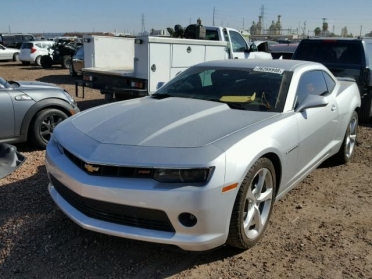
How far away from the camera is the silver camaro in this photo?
2.58 m

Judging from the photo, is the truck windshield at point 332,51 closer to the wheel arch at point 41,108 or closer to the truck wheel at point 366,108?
the truck wheel at point 366,108

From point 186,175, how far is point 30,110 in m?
3.64

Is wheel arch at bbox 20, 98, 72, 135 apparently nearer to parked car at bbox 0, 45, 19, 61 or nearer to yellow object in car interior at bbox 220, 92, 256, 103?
yellow object in car interior at bbox 220, 92, 256, 103

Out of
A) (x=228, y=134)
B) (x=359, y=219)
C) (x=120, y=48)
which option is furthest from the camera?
(x=120, y=48)

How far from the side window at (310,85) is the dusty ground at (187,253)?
1.15 meters

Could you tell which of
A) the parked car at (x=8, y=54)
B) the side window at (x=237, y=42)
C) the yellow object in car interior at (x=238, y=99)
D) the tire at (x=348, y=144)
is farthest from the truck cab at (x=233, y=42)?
the parked car at (x=8, y=54)

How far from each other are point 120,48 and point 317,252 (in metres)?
8.14

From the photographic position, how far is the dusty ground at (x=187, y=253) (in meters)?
2.83

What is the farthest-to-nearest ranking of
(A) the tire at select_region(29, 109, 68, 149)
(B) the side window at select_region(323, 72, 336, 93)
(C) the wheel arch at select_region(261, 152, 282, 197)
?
(A) the tire at select_region(29, 109, 68, 149) < (B) the side window at select_region(323, 72, 336, 93) < (C) the wheel arch at select_region(261, 152, 282, 197)

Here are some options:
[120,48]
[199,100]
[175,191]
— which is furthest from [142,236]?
[120,48]

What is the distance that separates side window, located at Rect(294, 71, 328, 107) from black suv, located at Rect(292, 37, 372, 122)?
3.28 m

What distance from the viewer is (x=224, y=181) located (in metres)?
2.60

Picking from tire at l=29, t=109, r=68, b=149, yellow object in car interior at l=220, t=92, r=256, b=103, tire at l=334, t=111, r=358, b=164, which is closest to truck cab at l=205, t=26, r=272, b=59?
tire at l=334, t=111, r=358, b=164

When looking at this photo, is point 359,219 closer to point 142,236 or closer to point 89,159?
point 142,236
